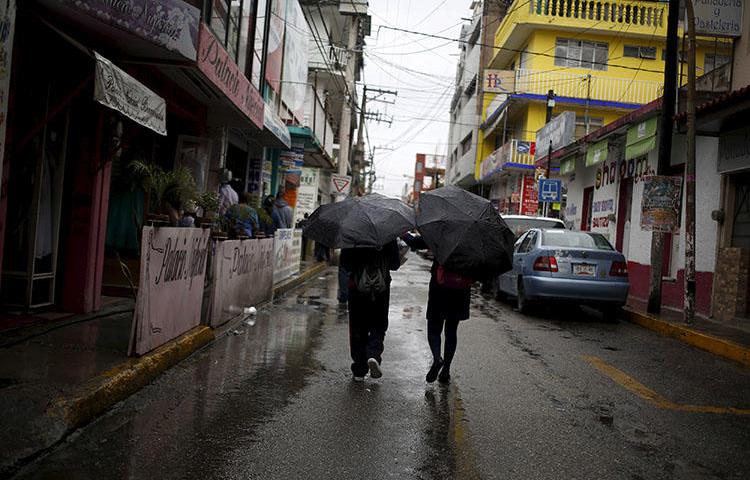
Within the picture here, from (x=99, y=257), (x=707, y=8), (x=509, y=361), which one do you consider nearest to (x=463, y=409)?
(x=509, y=361)

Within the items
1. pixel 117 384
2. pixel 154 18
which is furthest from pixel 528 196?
pixel 117 384

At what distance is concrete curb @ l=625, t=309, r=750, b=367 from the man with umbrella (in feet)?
17.1

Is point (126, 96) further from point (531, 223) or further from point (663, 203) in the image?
point (531, 223)

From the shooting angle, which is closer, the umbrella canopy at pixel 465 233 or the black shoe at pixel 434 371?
the umbrella canopy at pixel 465 233

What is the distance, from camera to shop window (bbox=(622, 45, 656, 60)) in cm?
3144

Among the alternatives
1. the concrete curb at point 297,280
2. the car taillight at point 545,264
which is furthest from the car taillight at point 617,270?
the concrete curb at point 297,280

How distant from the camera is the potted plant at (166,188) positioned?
8.56 m

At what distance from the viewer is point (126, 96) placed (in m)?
6.50

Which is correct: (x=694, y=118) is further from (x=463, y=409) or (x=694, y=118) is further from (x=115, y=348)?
(x=115, y=348)

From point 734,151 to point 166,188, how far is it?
968 centimetres

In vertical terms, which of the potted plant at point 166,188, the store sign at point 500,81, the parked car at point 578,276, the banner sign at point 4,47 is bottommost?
the parked car at point 578,276

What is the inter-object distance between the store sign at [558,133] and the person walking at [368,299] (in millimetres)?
16993

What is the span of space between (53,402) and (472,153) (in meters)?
39.3

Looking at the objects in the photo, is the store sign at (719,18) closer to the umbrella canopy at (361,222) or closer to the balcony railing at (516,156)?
the umbrella canopy at (361,222)
